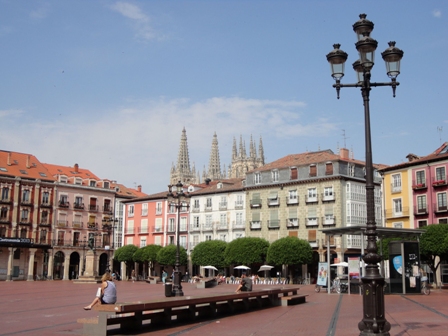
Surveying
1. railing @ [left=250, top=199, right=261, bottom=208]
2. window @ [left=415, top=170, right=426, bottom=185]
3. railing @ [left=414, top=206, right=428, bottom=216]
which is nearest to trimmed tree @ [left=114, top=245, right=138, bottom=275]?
railing @ [left=250, top=199, right=261, bottom=208]

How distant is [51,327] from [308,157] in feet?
185

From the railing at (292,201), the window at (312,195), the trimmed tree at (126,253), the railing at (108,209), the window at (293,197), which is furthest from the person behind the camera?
the railing at (108,209)

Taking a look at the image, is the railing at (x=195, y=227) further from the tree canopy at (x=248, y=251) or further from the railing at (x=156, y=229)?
the tree canopy at (x=248, y=251)

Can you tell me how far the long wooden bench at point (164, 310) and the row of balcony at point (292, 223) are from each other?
130ft

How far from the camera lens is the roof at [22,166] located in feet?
252

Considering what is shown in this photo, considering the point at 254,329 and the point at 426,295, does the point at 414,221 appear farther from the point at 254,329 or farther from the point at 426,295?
the point at 254,329

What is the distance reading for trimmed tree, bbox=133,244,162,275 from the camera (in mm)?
75000

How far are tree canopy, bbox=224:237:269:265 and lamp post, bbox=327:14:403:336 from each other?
5138 centimetres

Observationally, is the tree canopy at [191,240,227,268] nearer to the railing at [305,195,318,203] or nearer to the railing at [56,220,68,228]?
the railing at [305,195,318,203]

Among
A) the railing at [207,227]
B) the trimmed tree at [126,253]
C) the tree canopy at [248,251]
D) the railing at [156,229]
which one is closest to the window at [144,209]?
the railing at [156,229]

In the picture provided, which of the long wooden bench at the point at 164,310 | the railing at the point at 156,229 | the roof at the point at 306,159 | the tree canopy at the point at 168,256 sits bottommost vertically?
the long wooden bench at the point at 164,310

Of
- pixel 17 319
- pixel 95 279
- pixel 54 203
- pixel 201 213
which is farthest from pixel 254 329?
pixel 54 203

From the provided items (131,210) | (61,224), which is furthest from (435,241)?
(61,224)

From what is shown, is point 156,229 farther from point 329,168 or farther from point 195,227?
point 329,168
